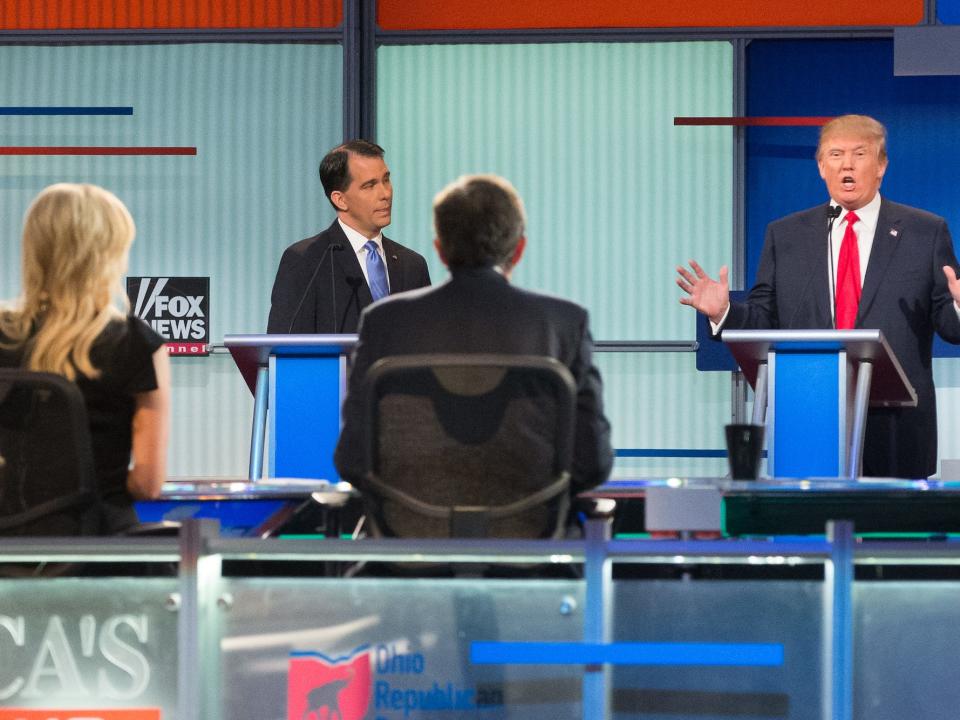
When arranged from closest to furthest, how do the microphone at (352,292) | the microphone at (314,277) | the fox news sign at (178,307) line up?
the microphone at (314,277) → the microphone at (352,292) → the fox news sign at (178,307)

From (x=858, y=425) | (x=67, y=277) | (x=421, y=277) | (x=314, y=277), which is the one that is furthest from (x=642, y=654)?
(x=421, y=277)

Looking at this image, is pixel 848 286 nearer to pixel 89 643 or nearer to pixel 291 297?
pixel 291 297

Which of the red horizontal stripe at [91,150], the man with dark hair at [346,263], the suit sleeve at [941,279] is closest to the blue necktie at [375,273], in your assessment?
the man with dark hair at [346,263]

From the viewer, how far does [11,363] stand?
2.19 m

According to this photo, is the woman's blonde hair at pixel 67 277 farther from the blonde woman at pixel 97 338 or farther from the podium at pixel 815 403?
the podium at pixel 815 403

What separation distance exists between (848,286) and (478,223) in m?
1.95

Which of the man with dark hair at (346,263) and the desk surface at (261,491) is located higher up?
the man with dark hair at (346,263)

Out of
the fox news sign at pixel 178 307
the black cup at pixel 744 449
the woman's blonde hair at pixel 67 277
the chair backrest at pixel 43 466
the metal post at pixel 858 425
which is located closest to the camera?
the chair backrest at pixel 43 466

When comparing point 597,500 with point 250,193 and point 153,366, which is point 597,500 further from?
point 250,193

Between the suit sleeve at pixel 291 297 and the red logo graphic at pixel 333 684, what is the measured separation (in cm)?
220

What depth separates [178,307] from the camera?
22.2 ft

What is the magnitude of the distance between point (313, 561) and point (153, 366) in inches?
18.3

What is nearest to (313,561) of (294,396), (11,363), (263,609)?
(263,609)

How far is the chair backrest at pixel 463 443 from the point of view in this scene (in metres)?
2.09
